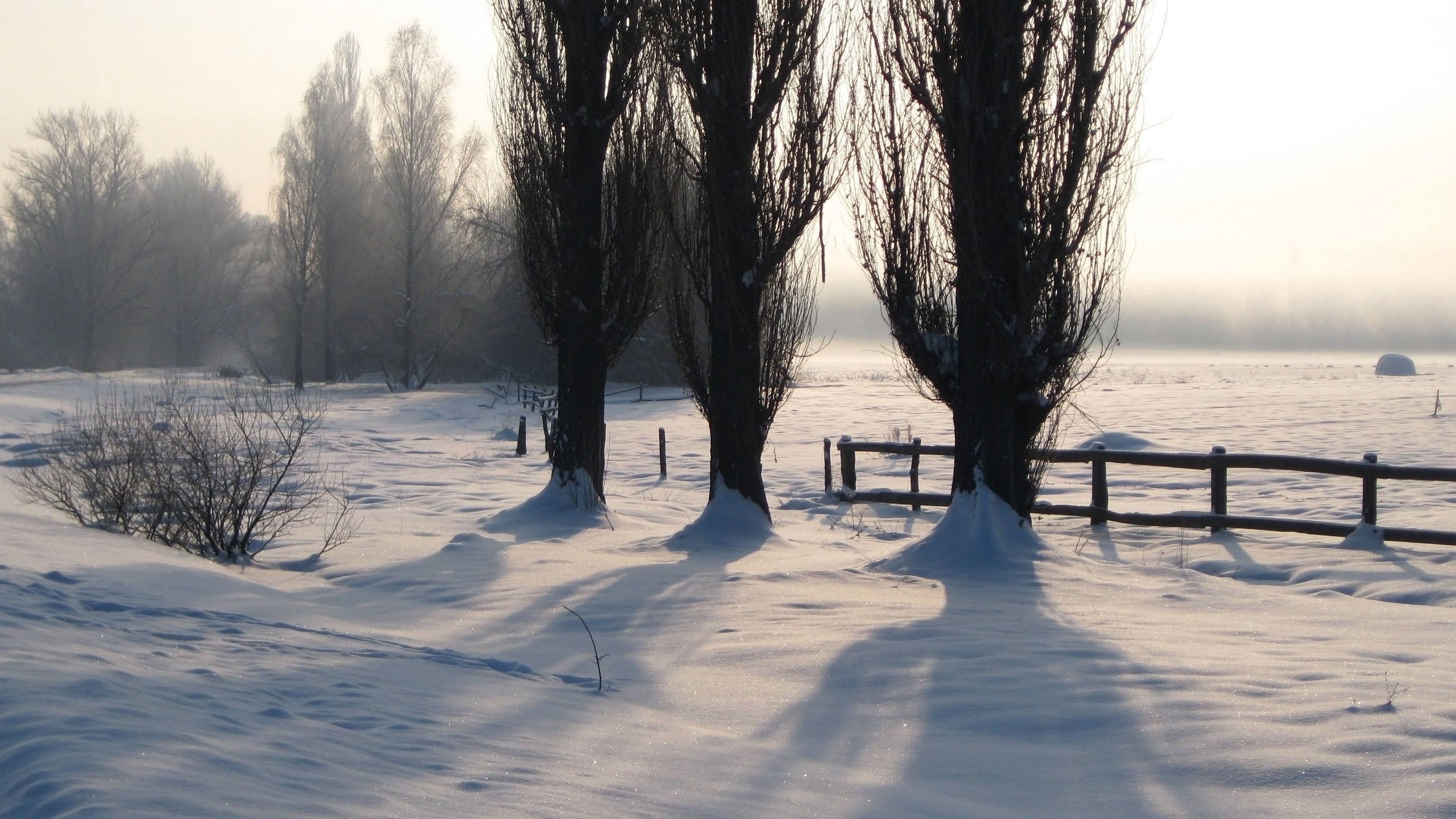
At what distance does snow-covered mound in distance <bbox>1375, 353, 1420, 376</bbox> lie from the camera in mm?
58250

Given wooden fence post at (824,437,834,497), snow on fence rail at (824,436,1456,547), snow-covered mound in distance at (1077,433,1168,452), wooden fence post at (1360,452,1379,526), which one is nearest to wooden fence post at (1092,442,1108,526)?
snow on fence rail at (824,436,1456,547)

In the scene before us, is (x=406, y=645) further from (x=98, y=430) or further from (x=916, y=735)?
(x=98, y=430)

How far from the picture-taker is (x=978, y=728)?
15.8 ft

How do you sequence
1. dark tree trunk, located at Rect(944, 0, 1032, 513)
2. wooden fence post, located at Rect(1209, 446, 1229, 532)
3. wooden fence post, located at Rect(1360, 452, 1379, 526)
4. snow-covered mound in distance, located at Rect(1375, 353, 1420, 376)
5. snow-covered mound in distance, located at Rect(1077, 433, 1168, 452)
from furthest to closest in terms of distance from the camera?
snow-covered mound in distance, located at Rect(1375, 353, 1420, 376)
snow-covered mound in distance, located at Rect(1077, 433, 1168, 452)
wooden fence post, located at Rect(1209, 446, 1229, 532)
wooden fence post, located at Rect(1360, 452, 1379, 526)
dark tree trunk, located at Rect(944, 0, 1032, 513)

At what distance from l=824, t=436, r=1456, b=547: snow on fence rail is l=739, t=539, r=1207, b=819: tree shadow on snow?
4.76m

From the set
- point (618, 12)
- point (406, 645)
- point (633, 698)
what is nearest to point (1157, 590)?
point (633, 698)

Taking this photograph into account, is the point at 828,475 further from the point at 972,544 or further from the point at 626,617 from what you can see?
the point at 626,617

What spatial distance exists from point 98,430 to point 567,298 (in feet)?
16.0

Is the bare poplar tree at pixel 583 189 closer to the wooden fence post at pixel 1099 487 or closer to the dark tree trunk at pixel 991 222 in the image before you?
the dark tree trunk at pixel 991 222

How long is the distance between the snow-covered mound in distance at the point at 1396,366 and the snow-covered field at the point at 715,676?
56.6 meters

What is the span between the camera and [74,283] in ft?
177

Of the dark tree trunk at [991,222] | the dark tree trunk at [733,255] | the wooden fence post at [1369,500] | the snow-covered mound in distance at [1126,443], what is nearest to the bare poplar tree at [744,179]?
the dark tree trunk at [733,255]

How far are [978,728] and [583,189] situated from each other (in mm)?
8608

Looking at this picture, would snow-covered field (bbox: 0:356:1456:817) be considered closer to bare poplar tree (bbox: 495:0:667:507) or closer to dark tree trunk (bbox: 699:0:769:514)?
dark tree trunk (bbox: 699:0:769:514)
